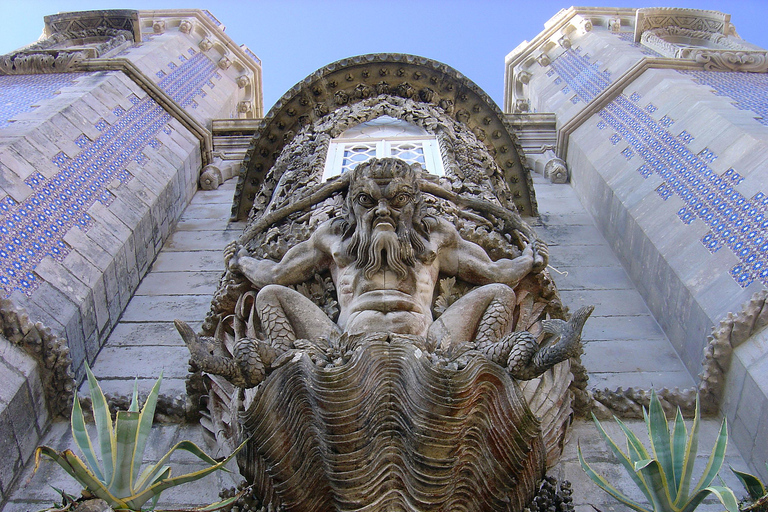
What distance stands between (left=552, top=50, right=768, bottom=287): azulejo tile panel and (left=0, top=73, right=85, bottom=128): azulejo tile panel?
22.7 ft

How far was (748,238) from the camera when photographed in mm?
5977

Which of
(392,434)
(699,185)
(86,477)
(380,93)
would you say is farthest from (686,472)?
(380,93)

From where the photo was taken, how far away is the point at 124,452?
333 cm

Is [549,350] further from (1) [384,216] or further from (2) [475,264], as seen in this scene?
(1) [384,216]

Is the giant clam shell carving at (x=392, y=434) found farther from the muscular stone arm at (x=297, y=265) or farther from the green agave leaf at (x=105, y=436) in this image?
the muscular stone arm at (x=297, y=265)

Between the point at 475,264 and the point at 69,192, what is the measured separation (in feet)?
13.8

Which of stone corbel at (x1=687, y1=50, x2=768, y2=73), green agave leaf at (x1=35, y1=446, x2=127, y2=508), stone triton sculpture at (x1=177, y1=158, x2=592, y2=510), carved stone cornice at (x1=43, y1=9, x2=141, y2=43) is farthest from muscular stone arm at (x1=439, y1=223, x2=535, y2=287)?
carved stone cornice at (x1=43, y1=9, x2=141, y2=43)

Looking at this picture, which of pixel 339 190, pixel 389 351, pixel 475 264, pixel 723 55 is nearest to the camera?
pixel 389 351

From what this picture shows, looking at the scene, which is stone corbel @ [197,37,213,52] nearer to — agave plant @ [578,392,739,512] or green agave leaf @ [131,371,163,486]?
green agave leaf @ [131,371,163,486]

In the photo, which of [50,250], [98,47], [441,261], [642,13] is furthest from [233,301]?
[642,13]

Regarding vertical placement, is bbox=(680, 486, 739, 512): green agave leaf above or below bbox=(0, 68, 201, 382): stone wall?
above

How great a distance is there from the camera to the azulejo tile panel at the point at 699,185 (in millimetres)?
5867

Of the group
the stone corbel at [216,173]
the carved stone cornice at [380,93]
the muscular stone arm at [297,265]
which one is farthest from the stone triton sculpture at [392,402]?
the stone corbel at [216,173]

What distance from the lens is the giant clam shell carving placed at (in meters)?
3.40
